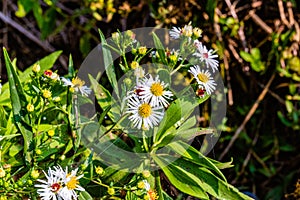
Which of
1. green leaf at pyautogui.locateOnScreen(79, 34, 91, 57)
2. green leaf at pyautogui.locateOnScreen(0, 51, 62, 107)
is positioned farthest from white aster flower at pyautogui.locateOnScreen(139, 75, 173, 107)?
green leaf at pyautogui.locateOnScreen(79, 34, 91, 57)

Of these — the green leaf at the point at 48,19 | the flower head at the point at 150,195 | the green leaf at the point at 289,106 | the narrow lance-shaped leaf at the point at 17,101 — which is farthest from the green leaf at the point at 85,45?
the flower head at the point at 150,195

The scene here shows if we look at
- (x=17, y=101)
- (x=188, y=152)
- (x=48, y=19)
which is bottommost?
(x=188, y=152)

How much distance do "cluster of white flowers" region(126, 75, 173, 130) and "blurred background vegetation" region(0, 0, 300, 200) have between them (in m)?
0.85

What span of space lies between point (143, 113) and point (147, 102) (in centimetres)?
3

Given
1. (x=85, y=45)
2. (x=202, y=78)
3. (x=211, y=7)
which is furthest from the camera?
(x=85, y=45)

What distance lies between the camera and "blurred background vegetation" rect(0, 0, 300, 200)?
1896 millimetres

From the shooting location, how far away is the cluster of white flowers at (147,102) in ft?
3.31

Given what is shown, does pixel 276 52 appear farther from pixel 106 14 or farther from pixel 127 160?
pixel 127 160

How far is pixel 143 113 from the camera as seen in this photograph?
1018mm

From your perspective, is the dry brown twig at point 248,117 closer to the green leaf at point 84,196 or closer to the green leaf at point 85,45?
the green leaf at point 85,45

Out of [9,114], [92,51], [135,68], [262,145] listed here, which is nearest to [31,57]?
[92,51]

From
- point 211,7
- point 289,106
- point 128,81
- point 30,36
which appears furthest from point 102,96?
point 30,36

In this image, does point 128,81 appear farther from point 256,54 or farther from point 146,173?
point 256,54

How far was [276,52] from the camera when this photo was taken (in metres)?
1.89
